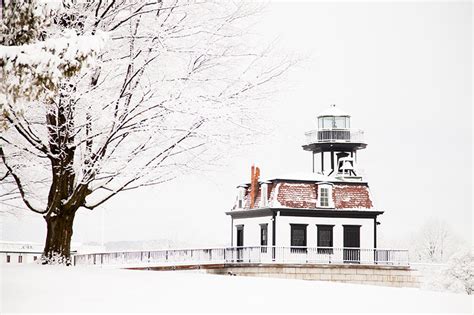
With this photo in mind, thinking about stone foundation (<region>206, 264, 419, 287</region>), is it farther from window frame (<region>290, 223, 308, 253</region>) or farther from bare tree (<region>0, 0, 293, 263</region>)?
bare tree (<region>0, 0, 293, 263</region>)

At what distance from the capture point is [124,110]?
12.8 meters

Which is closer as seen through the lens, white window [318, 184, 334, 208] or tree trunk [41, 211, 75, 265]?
tree trunk [41, 211, 75, 265]

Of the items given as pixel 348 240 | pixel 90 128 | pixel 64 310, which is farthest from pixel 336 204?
pixel 64 310

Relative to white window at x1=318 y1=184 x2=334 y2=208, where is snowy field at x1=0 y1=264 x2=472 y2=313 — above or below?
below

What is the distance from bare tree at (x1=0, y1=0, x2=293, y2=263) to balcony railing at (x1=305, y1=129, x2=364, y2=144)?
1267 inches

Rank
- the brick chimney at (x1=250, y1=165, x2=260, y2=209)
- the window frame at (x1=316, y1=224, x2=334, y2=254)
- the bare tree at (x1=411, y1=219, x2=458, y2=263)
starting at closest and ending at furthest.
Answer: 1. the window frame at (x1=316, y1=224, x2=334, y2=254)
2. the brick chimney at (x1=250, y1=165, x2=260, y2=209)
3. the bare tree at (x1=411, y1=219, x2=458, y2=263)

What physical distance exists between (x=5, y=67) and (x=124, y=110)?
4.63 meters

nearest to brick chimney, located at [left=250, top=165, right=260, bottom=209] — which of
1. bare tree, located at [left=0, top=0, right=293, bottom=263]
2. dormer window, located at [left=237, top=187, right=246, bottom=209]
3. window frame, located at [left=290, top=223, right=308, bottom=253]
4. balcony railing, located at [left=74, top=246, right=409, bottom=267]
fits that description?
dormer window, located at [left=237, top=187, right=246, bottom=209]

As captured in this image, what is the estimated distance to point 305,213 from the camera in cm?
4016

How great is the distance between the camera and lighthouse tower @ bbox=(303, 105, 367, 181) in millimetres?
45781

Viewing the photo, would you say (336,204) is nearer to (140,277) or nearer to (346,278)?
(346,278)

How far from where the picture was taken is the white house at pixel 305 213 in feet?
130

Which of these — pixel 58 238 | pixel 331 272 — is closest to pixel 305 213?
pixel 331 272

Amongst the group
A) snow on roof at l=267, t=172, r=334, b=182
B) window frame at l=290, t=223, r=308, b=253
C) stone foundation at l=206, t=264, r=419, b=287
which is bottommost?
stone foundation at l=206, t=264, r=419, b=287
